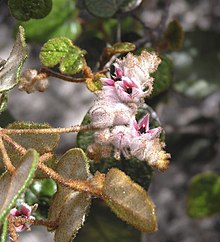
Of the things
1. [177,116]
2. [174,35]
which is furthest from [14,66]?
[177,116]

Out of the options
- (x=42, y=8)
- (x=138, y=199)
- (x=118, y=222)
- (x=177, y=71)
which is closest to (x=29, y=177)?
(x=138, y=199)

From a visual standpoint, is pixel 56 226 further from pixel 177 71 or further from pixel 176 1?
pixel 176 1

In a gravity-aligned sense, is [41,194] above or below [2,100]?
below

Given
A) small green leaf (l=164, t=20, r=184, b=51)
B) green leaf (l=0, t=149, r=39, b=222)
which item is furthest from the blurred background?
green leaf (l=0, t=149, r=39, b=222)

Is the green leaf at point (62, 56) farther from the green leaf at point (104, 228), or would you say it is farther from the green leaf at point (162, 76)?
the green leaf at point (104, 228)

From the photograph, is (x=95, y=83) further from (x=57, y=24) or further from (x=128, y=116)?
(x=57, y=24)

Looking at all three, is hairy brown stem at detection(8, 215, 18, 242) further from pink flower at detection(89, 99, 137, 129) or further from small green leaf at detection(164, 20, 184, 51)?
small green leaf at detection(164, 20, 184, 51)

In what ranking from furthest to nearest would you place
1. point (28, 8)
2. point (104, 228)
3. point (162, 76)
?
point (104, 228), point (162, 76), point (28, 8)
